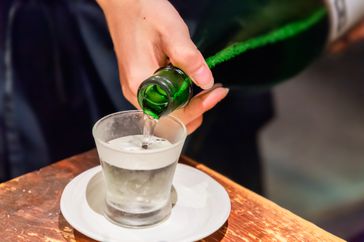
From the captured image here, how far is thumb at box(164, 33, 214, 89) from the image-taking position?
51 centimetres

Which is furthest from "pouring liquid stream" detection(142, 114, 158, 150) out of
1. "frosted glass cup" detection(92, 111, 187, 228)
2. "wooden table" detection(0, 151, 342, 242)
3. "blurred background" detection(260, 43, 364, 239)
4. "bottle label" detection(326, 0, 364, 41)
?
"blurred background" detection(260, 43, 364, 239)

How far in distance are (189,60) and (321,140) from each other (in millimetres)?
1274

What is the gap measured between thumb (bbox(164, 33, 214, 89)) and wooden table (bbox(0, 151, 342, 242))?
0.13m

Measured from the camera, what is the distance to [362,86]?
1.72 m

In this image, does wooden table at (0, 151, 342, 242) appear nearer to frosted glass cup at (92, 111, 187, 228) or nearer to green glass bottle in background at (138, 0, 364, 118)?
frosted glass cup at (92, 111, 187, 228)

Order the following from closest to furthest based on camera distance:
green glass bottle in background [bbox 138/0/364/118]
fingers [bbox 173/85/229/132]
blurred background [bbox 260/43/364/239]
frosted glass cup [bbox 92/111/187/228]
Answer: frosted glass cup [bbox 92/111/187/228] → fingers [bbox 173/85/229/132] → green glass bottle in background [bbox 138/0/364/118] → blurred background [bbox 260/43/364/239]

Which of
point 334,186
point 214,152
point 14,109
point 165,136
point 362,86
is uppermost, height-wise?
point 165,136

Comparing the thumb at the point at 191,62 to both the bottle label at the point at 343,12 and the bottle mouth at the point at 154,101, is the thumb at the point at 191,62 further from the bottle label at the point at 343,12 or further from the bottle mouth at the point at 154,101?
the bottle label at the point at 343,12

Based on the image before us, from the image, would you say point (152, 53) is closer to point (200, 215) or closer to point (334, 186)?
point (200, 215)

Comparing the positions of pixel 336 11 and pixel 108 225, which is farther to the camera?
pixel 336 11

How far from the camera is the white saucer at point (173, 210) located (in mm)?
460

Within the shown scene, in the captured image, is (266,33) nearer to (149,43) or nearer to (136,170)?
(149,43)

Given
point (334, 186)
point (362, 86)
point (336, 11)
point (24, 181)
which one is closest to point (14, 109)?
point (24, 181)

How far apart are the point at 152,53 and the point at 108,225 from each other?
0.69 feet
